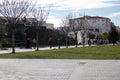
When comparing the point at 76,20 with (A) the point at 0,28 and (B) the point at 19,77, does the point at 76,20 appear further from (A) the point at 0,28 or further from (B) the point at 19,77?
(B) the point at 19,77

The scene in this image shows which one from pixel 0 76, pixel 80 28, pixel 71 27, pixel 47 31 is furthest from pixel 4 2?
pixel 80 28

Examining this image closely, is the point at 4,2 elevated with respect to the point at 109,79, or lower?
elevated

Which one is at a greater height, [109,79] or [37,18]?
[37,18]

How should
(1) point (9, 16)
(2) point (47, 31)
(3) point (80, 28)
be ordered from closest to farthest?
(1) point (9, 16) < (2) point (47, 31) < (3) point (80, 28)

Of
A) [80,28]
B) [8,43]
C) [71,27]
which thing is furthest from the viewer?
[80,28]

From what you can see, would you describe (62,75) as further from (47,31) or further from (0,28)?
(47,31)

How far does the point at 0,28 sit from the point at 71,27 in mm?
27174

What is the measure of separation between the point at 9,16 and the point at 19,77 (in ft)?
77.5

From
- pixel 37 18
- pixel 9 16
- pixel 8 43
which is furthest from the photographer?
pixel 8 43

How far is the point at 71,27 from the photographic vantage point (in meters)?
91.1

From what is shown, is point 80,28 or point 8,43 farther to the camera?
point 80,28

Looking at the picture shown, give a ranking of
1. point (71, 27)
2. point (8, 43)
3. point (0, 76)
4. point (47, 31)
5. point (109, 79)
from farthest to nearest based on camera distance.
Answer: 1. point (71, 27)
2. point (47, 31)
3. point (8, 43)
4. point (0, 76)
5. point (109, 79)

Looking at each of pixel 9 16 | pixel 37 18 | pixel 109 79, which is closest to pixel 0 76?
pixel 109 79

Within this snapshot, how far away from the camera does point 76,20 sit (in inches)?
3989
